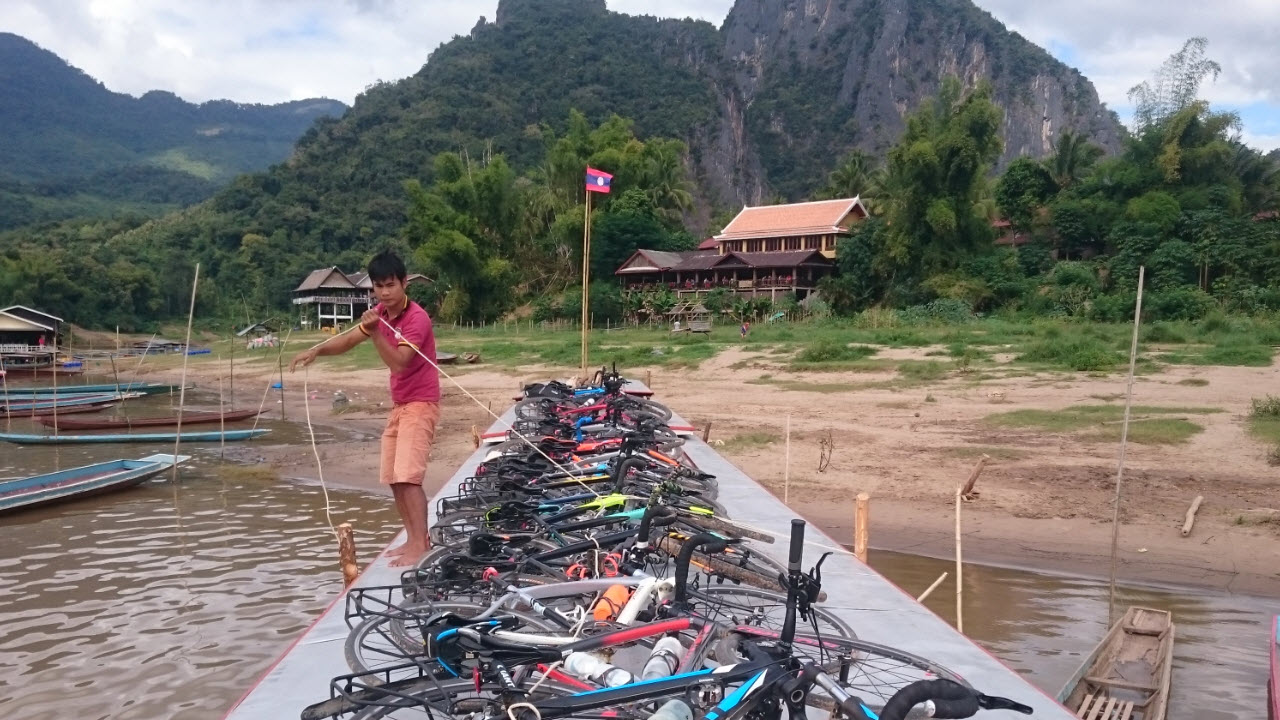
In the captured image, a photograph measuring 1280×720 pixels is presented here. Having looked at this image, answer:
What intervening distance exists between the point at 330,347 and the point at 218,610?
175 inches

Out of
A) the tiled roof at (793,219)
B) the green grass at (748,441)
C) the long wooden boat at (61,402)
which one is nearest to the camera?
the green grass at (748,441)

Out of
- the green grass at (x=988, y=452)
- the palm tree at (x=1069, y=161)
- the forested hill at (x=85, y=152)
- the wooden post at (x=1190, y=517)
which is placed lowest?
the wooden post at (x=1190, y=517)

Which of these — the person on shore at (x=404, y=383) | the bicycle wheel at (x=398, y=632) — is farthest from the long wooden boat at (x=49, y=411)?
the bicycle wheel at (x=398, y=632)

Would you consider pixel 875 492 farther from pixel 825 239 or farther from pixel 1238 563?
pixel 825 239

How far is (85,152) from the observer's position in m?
156

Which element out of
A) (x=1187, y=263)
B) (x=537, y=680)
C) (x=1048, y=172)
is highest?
(x=1048, y=172)

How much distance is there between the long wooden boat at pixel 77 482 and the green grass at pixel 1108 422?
13856mm

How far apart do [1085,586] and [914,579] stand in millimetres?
1648

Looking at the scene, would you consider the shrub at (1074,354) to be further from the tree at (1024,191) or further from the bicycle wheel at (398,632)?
the tree at (1024,191)

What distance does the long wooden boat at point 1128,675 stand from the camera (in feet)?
16.3

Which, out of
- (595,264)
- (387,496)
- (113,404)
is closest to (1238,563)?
(387,496)

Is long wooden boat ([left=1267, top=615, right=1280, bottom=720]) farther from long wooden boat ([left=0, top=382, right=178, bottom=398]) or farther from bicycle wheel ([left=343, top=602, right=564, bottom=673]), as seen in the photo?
A: long wooden boat ([left=0, top=382, right=178, bottom=398])

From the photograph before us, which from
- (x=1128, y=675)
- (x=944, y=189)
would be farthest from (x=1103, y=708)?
(x=944, y=189)

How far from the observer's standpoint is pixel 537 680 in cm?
260
